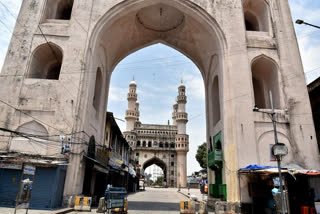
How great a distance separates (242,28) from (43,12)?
11952mm

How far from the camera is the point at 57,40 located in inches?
540

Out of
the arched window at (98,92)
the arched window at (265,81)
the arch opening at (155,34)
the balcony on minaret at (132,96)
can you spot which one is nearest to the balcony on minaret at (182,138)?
the balcony on minaret at (132,96)

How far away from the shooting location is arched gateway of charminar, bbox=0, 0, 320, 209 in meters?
12.0

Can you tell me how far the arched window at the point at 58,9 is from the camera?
1528 cm

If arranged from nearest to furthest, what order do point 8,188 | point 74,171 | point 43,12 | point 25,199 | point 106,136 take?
point 25,199 < point 8,188 < point 74,171 < point 43,12 < point 106,136

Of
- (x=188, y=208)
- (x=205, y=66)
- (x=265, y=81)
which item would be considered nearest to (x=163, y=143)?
(x=205, y=66)

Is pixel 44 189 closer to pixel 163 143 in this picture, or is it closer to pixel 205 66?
pixel 205 66

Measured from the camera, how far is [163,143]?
56875 mm

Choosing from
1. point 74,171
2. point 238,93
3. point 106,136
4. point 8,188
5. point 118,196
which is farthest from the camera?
point 106,136

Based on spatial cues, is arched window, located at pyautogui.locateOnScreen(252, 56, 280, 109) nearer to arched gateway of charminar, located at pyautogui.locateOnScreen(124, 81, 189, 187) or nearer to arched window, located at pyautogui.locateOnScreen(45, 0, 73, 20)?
arched window, located at pyautogui.locateOnScreen(45, 0, 73, 20)

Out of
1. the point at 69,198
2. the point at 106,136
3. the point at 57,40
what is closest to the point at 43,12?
the point at 57,40

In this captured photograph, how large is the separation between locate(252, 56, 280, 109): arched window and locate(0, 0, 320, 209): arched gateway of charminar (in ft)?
0.20

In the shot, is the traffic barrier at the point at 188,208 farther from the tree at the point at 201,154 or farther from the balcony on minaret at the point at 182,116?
the balcony on minaret at the point at 182,116

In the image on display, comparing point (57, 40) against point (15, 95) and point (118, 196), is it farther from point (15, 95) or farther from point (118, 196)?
point (118, 196)
